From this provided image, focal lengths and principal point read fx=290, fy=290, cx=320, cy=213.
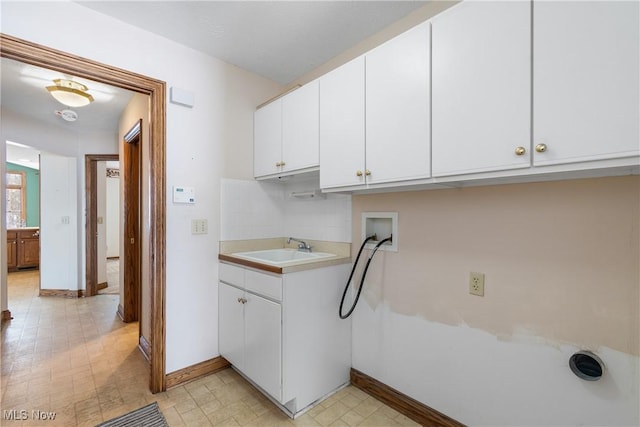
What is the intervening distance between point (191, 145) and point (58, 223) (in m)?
3.65

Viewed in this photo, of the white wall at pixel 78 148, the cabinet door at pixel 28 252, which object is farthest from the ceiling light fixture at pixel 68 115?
the cabinet door at pixel 28 252

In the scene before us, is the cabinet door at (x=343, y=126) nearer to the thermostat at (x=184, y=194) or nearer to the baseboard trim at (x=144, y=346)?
the thermostat at (x=184, y=194)

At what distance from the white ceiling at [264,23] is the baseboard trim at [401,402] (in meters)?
2.38

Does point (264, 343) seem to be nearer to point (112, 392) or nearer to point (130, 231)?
point (112, 392)

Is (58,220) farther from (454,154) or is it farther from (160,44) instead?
(454,154)

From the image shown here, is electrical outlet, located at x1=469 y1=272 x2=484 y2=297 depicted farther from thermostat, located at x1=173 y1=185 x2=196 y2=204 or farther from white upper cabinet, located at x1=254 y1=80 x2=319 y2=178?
thermostat, located at x1=173 y1=185 x2=196 y2=204

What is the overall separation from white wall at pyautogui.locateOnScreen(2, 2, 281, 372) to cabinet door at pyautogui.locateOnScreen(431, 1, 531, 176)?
1.64m

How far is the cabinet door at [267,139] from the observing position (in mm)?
2289

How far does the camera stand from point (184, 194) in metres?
2.12

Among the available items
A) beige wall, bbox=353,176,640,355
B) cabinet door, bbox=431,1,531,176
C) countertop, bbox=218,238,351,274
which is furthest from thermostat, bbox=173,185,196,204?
cabinet door, bbox=431,1,531,176

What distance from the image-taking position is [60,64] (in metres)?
1.65

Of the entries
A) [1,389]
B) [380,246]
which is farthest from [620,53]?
[1,389]

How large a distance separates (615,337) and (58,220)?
594 centimetres

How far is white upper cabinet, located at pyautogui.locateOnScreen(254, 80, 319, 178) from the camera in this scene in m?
2.00
